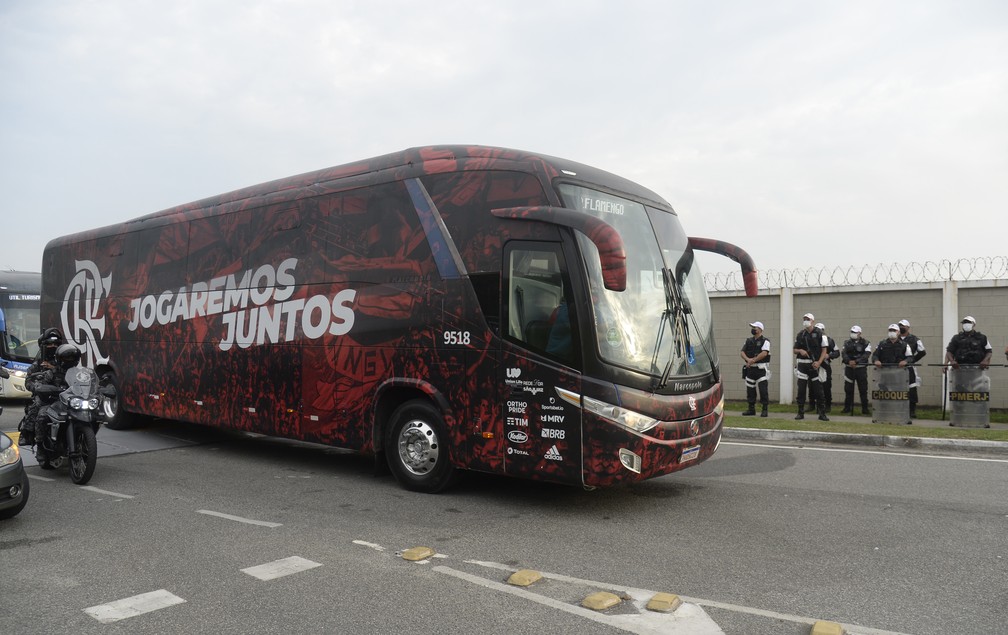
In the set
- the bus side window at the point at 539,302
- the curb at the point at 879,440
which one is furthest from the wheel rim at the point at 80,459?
the curb at the point at 879,440

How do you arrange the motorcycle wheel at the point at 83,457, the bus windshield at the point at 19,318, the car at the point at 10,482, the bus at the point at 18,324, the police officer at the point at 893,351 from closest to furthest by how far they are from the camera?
the car at the point at 10,482 < the motorcycle wheel at the point at 83,457 < the police officer at the point at 893,351 < the bus at the point at 18,324 < the bus windshield at the point at 19,318

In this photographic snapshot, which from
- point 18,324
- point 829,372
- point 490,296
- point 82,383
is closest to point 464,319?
point 490,296

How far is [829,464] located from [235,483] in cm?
651

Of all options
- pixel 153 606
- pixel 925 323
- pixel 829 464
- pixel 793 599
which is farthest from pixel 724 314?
pixel 153 606

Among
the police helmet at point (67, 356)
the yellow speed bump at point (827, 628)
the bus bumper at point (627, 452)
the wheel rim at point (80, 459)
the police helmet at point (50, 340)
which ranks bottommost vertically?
the yellow speed bump at point (827, 628)

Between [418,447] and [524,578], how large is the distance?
9.08 feet

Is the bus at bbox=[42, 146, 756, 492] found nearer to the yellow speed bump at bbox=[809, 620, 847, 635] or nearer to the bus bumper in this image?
the bus bumper

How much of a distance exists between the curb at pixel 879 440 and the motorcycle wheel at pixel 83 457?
8191 mm

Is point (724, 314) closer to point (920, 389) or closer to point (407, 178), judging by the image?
point (920, 389)

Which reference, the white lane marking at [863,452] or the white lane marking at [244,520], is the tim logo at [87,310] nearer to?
the white lane marking at [244,520]

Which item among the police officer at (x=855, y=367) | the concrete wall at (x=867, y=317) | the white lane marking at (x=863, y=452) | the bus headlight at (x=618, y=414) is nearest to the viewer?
the bus headlight at (x=618, y=414)

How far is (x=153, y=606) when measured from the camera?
4320 mm

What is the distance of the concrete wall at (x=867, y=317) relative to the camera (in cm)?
1420

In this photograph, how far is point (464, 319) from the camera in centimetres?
686
